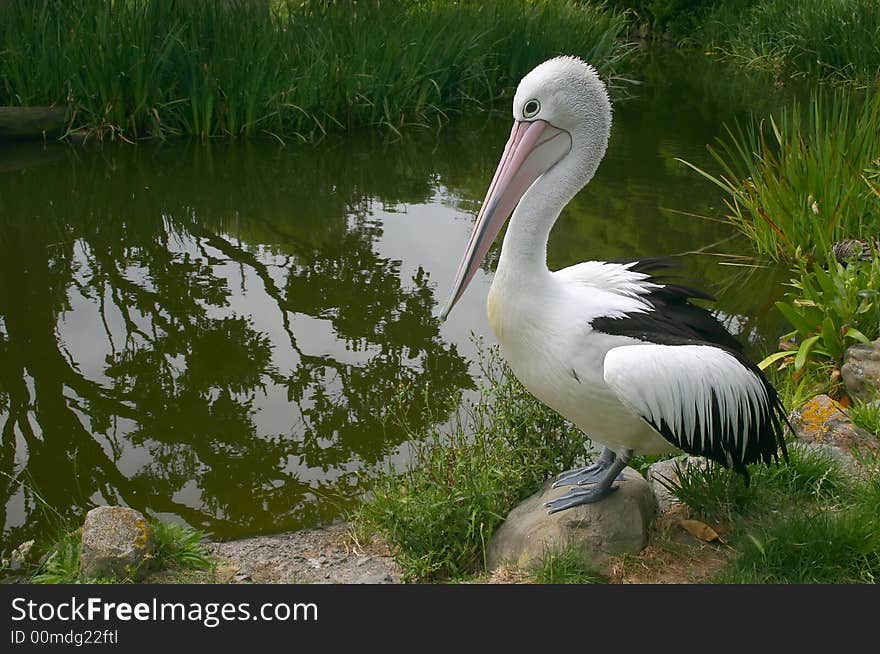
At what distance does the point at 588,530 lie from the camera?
9.93 feet

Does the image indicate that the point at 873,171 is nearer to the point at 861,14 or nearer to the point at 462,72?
the point at 462,72

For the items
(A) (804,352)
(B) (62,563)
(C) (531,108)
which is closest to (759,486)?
(A) (804,352)

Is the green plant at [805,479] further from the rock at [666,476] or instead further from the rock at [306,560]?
the rock at [306,560]

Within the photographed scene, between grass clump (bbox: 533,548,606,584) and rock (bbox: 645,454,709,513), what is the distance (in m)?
0.50

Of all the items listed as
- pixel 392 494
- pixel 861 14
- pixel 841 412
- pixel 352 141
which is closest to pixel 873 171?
pixel 841 412

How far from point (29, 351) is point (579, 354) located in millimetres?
3347

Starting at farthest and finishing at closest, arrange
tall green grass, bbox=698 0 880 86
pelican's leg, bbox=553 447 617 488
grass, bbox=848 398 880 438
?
tall green grass, bbox=698 0 880 86 < grass, bbox=848 398 880 438 < pelican's leg, bbox=553 447 617 488

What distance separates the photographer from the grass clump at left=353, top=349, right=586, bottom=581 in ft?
10.7

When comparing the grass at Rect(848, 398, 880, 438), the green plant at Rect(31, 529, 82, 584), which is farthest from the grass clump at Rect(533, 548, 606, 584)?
the green plant at Rect(31, 529, 82, 584)

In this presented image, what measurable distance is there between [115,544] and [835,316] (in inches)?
126

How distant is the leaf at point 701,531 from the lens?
122 inches

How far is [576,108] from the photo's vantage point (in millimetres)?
2926

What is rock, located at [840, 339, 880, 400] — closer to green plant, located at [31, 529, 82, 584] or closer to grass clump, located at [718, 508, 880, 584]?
grass clump, located at [718, 508, 880, 584]
